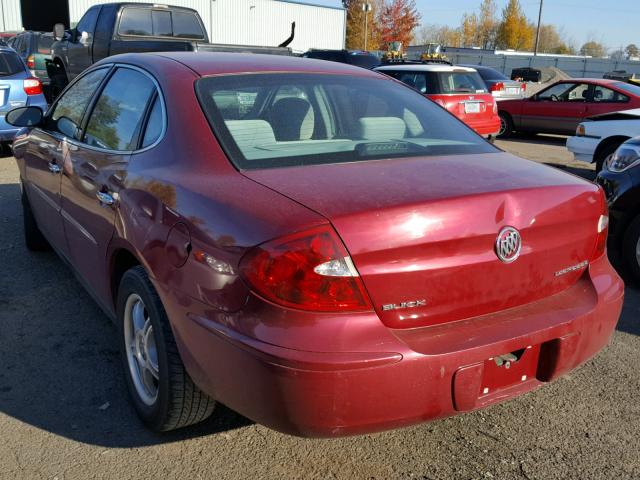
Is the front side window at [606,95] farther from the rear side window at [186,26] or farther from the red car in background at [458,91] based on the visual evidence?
the rear side window at [186,26]

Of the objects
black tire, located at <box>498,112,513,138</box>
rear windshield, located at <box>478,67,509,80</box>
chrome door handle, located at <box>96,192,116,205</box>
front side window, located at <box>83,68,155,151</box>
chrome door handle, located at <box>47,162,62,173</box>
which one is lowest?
black tire, located at <box>498,112,513,138</box>

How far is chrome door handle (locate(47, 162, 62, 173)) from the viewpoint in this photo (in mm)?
3910

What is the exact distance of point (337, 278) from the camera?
7.11ft

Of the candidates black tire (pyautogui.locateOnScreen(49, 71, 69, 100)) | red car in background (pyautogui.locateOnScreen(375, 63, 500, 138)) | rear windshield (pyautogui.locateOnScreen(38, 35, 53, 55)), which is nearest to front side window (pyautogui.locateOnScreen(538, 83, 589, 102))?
red car in background (pyautogui.locateOnScreen(375, 63, 500, 138))

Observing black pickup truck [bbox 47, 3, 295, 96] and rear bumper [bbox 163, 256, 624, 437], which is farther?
black pickup truck [bbox 47, 3, 295, 96]

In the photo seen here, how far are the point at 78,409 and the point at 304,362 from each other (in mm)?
1541

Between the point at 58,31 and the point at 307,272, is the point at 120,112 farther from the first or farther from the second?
the point at 58,31

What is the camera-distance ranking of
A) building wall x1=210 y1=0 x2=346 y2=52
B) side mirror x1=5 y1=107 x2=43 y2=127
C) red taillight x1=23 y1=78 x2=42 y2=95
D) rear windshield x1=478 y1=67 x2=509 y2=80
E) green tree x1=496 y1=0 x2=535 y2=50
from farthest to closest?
green tree x1=496 y1=0 x2=535 y2=50
building wall x1=210 y1=0 x2=346 y2=52
rear windshield x1=478 y1=67 x2=509 y2=80
red taillight x1=23 y1=78 x2=42 y2=95
side mirror x1=5 y1=107 x2=43 y2=127

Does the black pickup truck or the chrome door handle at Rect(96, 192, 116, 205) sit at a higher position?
the black pickup truck

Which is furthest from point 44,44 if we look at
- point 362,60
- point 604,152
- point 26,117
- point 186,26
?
point 26,117

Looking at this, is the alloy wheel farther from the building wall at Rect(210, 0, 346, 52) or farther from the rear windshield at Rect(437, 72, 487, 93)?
the building wall at Rect(210, 0, 346, 52)

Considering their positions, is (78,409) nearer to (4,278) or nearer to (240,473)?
(240,473)

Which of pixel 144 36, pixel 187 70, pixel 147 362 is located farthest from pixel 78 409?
pixel 144 36

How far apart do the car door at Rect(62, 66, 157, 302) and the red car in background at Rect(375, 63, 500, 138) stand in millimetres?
8322
